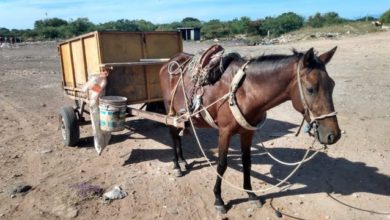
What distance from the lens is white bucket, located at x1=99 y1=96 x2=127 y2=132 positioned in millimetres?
5723

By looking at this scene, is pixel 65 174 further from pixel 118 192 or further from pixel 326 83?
pixel 326 83

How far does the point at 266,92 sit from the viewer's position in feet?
13.6

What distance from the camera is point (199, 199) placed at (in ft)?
16.5

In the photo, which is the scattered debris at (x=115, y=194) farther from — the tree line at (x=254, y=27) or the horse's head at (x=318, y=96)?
the tree line at (x=254, y=27)

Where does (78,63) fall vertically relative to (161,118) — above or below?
above

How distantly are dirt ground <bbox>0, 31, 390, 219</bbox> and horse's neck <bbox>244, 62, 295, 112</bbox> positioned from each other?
1.44m

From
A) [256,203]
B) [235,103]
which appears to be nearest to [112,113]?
[235,103]

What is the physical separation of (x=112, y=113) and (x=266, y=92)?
2.61m

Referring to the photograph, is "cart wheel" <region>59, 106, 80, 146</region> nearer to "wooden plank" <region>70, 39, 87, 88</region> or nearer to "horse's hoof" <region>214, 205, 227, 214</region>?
"wooden plank" <region>70, 39, 87, 88</region>

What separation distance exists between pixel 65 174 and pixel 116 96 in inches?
59.1

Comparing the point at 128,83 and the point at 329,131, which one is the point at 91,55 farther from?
the point at 329,131

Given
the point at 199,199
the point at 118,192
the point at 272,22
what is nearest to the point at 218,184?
the point at 199,199

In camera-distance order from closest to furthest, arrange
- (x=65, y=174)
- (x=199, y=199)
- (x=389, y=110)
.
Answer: (x=199, y=199) → (x=65, y=174) → (x=389, y=110)

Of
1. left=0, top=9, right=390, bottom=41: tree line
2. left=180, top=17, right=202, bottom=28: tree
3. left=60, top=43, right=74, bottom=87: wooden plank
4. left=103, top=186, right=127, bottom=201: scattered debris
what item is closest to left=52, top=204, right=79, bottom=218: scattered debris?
left=103, top=186, right=127, bottom=201: scattered debris
